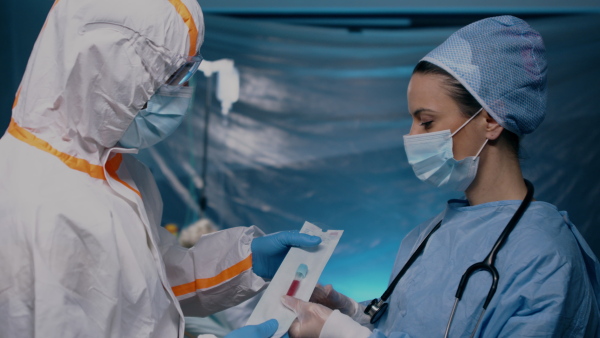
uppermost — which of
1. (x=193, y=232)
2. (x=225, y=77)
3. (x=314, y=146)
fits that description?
(x=225, y=77)

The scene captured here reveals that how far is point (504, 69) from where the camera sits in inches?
46.9

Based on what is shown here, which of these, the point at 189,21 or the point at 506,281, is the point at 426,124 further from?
the point at 189,21

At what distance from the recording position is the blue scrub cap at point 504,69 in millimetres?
1190

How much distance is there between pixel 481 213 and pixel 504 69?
345mm

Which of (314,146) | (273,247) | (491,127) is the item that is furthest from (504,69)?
(314,146)

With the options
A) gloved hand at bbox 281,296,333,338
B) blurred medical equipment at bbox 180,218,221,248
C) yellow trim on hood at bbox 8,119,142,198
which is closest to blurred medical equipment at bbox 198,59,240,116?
blurred medical equipment at bbox 180,218,221,248

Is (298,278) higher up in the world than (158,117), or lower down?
lower down

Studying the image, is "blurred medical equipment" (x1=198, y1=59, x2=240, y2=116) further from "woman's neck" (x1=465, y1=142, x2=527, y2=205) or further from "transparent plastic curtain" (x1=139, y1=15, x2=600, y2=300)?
"woman's neck" (x1=465, y1=142, x2=527, y2=205)

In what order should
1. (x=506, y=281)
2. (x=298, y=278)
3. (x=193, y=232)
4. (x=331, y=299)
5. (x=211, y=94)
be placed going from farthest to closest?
(x=211, y=94), (x=193, y=232), (x=331, y=299), (x=298, y=278), (x=506, y=281)

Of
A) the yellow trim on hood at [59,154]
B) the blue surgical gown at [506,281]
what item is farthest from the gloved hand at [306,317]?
the yellow trim on hood at [59,154]

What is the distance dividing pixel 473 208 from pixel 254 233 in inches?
26.4

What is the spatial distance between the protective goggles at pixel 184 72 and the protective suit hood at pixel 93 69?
54 millimetres

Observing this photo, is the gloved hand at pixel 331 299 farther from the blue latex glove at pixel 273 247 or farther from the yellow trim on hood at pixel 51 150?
the yellow trim on hood at pixel 51 150

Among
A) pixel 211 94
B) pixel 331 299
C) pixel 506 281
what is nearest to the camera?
pixel 506 281
